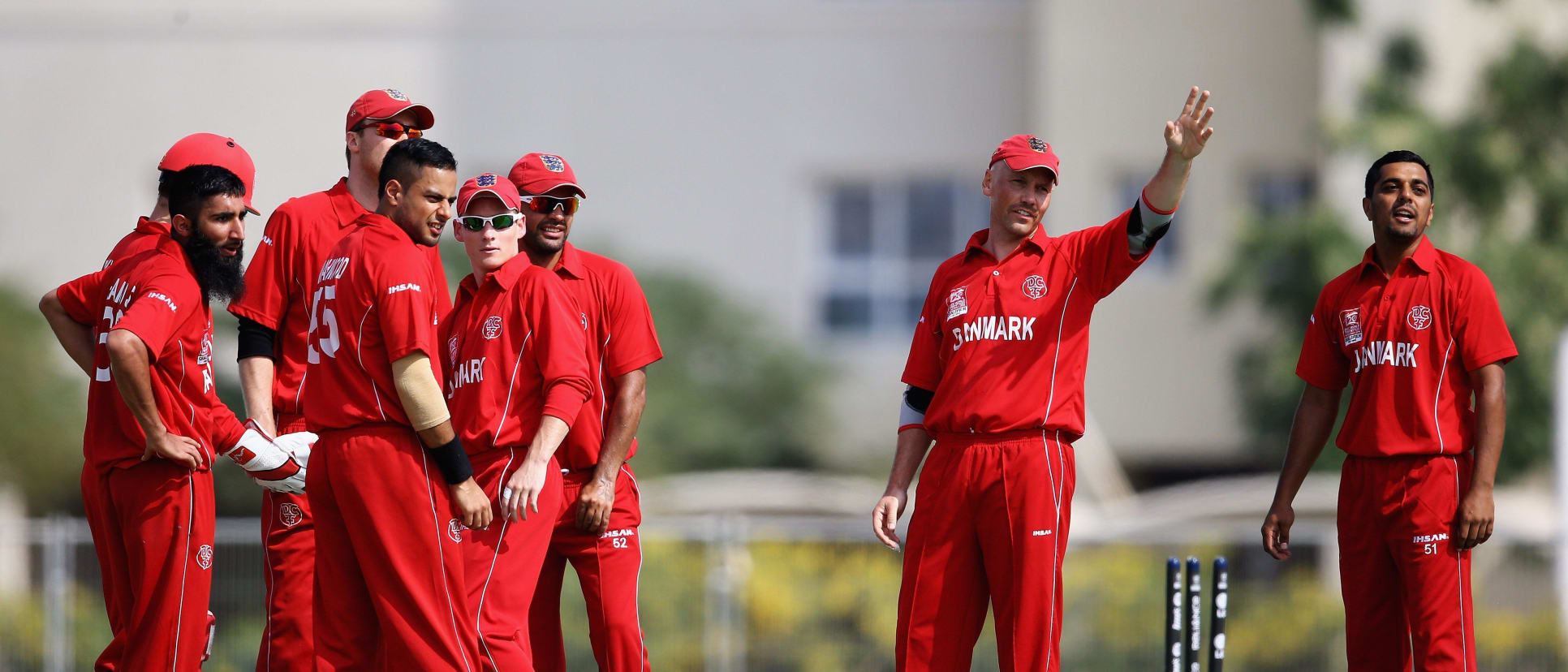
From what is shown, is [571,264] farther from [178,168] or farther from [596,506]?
[178,168]

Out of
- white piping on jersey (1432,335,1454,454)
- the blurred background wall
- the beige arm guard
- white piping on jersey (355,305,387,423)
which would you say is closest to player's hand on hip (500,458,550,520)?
the beige arm guard

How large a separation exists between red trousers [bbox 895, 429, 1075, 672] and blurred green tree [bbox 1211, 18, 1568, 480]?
40.4ft

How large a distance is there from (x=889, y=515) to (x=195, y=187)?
2927 mm

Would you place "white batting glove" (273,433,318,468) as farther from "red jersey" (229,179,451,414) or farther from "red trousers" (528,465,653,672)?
"red trousers" (528,465,653,672)

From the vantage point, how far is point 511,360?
6.16m

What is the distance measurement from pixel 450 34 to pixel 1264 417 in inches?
605

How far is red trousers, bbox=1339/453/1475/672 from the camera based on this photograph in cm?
621

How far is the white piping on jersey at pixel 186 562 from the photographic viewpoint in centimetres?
591

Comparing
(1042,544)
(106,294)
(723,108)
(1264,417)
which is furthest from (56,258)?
(1042,544)

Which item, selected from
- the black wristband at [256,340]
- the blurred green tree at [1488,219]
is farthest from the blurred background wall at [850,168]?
the black wristband at [256,340]

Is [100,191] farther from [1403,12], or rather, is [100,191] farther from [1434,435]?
[1434,435]

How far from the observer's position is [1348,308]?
261 inches

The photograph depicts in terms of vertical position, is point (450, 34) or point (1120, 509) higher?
point (450, 34)

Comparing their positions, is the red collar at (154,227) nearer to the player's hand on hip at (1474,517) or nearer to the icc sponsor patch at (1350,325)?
the icc sponsor patch at (1350,325)
